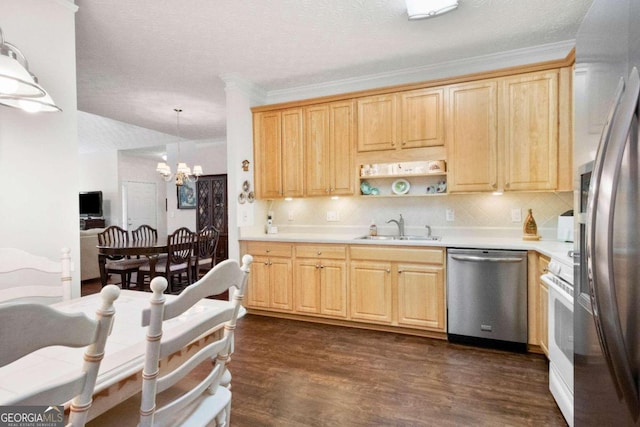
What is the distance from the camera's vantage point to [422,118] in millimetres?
3248

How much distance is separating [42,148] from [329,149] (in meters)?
2.46

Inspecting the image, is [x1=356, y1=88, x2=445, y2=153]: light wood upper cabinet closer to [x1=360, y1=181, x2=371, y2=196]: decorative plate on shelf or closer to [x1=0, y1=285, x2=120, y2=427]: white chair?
[x1=360, y1=181, x2=371, y2=196]: decorative plate on shelf

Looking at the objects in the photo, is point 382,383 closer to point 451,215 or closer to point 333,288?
point 333,288

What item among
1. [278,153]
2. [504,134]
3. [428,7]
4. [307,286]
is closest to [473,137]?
[504,134]

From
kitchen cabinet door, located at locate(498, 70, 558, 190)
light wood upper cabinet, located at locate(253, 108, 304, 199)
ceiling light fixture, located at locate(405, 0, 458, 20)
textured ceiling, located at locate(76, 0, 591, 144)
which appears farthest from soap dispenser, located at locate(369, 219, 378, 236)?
ceiling light fixture, located at locate(405, 0, 458, 20)

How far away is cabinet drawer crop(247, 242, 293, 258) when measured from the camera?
3.52 metres

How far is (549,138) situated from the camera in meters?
2.84

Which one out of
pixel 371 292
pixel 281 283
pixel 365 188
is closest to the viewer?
pixel 371 292

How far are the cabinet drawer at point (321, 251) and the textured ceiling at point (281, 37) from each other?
188 centimetres

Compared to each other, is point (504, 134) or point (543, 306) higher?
point (504, 134)

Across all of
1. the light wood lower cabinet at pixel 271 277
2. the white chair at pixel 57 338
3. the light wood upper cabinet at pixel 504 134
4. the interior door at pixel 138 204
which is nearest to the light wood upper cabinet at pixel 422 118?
the light wood upper cabinet at pixel 504 134

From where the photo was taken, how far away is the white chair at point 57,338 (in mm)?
562
